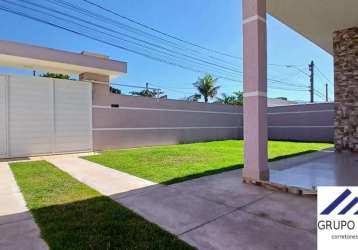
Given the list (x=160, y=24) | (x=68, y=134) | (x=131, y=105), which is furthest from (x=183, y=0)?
(x=68, y=134)

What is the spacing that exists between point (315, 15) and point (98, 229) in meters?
7.77

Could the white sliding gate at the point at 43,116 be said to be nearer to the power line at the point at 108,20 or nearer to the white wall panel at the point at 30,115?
the white wall panel at the point at 30,115

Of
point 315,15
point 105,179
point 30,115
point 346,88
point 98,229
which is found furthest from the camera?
point 30,115

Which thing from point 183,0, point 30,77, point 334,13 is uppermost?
point 183,0

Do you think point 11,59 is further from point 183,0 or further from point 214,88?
point 214,88

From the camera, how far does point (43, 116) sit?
917cm

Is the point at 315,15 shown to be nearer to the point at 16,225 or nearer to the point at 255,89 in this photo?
the point at 255,89

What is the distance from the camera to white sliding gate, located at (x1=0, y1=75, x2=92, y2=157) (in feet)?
28.0

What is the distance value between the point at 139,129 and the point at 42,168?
18.5 ft

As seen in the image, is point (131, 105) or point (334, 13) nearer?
point (334, 13)

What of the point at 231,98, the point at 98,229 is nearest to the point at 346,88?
the point at 98,229

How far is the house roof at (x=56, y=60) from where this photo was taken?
8.27 metres

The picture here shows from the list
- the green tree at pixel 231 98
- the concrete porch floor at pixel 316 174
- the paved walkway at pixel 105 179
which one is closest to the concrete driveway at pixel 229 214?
the paved walkway at pixel 105 179

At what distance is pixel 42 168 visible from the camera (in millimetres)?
6668
